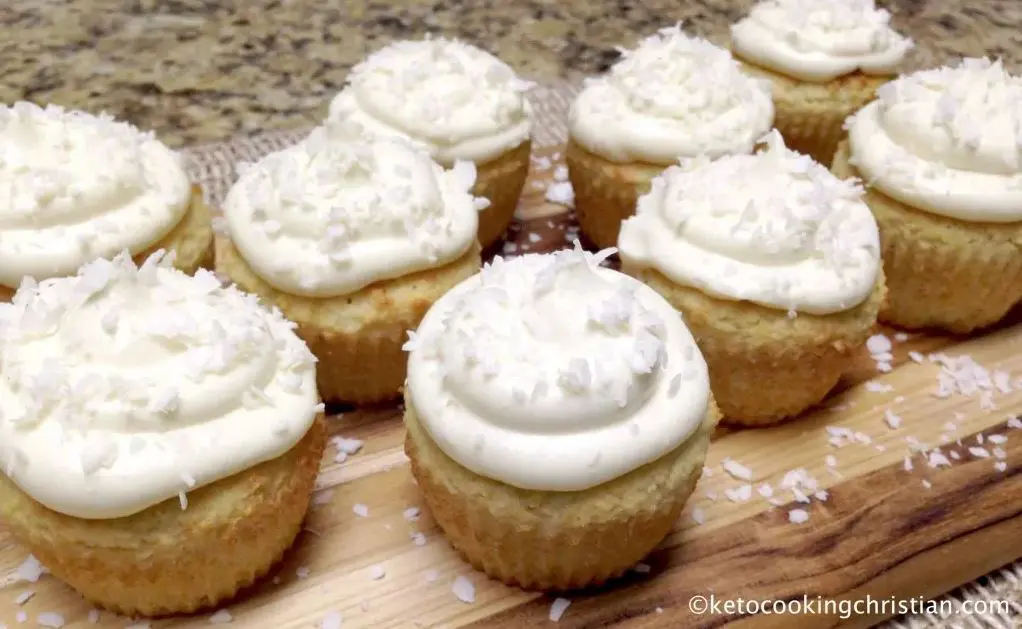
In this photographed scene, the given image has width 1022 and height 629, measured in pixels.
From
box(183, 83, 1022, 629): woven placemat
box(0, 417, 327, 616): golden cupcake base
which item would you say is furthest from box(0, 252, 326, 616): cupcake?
box(183, 83, 1022, 629): woven placemat

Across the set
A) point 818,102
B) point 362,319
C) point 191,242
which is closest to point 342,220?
point 362,319

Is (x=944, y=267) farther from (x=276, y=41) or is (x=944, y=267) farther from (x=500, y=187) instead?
(x=276, y=41)

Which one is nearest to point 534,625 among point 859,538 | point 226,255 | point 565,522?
point 565,522

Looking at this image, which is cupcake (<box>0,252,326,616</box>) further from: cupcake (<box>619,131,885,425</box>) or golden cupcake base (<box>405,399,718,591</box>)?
cupcake (<box>619,131,885,425</box>)

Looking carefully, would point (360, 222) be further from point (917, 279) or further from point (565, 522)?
point (917, 279)

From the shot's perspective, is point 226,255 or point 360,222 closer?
point 360,222

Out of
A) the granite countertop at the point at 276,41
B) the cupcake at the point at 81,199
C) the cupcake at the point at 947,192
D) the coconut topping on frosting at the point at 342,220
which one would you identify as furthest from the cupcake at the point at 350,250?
the granite countertop at the point at 276,41
